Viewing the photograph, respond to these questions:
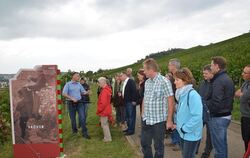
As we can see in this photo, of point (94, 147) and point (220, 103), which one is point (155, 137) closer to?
point (220, 103)

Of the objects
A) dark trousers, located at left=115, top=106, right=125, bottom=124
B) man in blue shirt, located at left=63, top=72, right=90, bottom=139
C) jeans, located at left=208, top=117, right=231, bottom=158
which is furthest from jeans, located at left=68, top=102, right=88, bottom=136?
jeans, located at left=208, top=117, right=231, bottom=158

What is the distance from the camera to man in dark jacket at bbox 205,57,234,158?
6.24 meters

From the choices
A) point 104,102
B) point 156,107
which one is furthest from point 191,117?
point 104,102

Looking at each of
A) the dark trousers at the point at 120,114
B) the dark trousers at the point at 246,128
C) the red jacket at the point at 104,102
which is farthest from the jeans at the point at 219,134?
the dark trousers at the point at 120,114

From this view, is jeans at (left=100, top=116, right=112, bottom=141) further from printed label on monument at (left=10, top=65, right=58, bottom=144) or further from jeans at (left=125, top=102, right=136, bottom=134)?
printed label on monument at (left=10, top=65, right=58, bottom=144)

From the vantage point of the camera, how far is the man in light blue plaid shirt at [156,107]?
606 cm

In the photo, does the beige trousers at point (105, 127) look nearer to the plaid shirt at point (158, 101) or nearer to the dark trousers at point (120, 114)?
the dark trousers at point (120, 114)

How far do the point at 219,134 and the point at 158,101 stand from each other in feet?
4.06

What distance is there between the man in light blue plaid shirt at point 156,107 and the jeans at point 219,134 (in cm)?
90

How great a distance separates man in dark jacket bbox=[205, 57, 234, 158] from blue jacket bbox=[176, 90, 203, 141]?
3.90 ft

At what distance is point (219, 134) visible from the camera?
633cm

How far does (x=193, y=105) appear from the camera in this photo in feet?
16.8

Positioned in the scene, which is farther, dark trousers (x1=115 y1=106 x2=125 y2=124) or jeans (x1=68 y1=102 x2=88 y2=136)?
dark trousers (x1=115 y1=106 x2=125 y2=124)

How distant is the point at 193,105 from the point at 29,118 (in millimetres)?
4109
